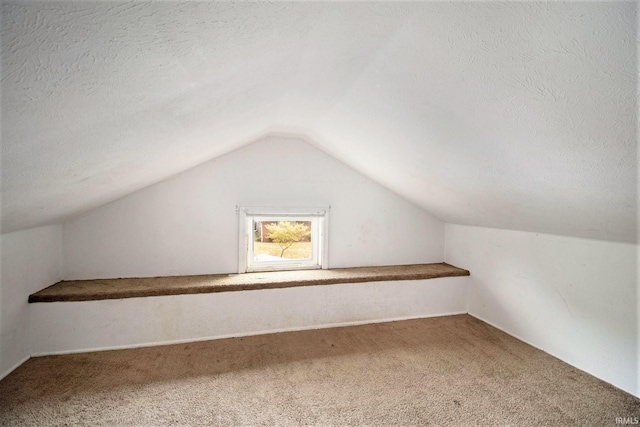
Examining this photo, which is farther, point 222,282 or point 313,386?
point 222,282

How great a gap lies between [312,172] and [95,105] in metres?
2.25

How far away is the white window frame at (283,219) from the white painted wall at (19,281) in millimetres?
1491

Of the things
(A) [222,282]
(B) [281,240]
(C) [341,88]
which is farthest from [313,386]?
(C) [341,88]

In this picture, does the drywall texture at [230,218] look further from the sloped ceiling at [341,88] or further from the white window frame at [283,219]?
the sloped ceiling at [341,88]

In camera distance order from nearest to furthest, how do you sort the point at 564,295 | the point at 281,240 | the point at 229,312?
the point at 564,295, the point at 229,312, the point at 281,240

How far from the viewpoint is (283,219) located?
3.05m

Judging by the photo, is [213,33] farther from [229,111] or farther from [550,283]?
[550,283]

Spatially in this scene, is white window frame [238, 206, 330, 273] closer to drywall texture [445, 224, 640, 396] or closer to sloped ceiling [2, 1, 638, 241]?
sloped ceiling [2, 1, 638, 241]

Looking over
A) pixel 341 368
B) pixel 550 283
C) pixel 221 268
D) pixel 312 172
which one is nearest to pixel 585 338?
pixel 550 283

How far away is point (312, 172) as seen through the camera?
3031mm

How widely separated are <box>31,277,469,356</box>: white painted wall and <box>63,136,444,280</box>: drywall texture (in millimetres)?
411

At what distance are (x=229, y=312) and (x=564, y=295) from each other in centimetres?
271

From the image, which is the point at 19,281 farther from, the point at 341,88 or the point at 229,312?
the point at 341,88

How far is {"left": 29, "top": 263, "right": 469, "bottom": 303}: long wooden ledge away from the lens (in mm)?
2199
